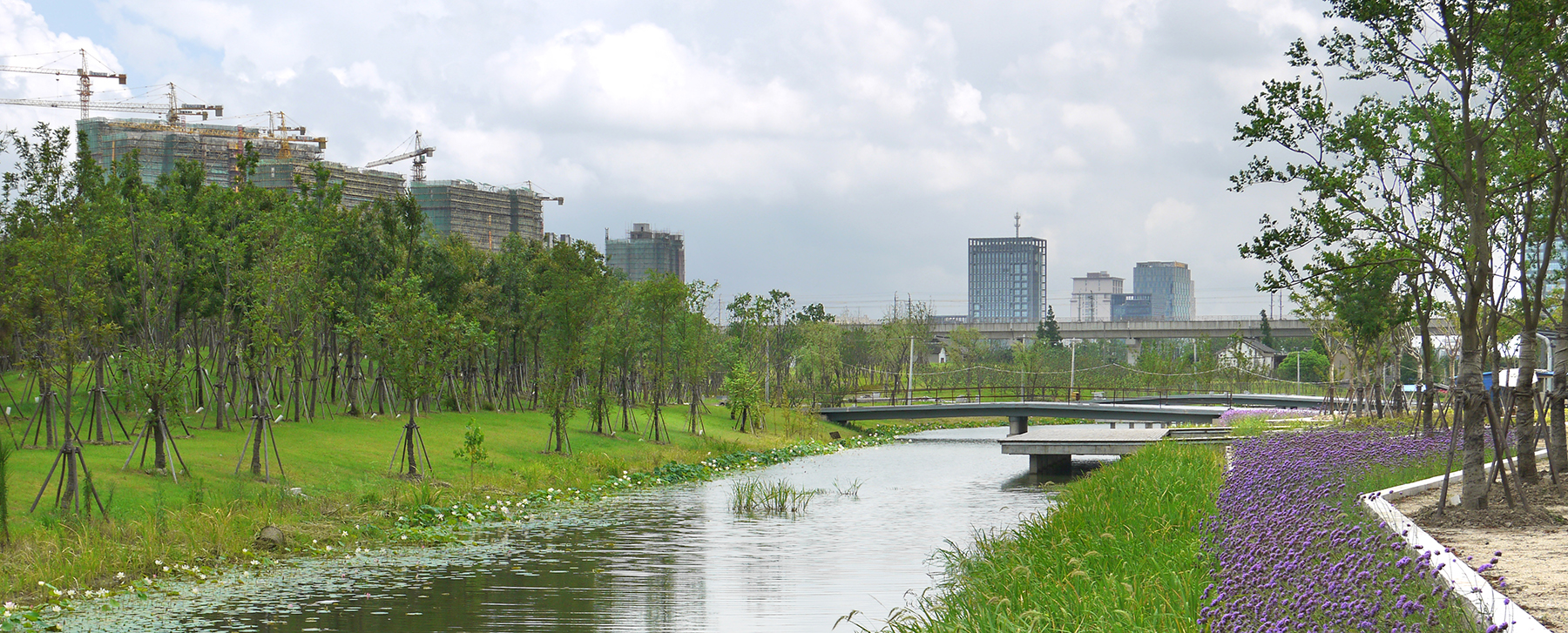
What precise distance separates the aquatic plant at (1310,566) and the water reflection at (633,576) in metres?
3.75

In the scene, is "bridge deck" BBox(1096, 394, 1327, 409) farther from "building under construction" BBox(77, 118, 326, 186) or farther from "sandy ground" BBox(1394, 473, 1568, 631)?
"building under construction" BBox(77, 118, 326, 186)

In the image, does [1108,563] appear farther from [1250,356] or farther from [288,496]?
[1250,356]

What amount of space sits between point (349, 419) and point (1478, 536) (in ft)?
77.1

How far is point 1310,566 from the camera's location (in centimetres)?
709

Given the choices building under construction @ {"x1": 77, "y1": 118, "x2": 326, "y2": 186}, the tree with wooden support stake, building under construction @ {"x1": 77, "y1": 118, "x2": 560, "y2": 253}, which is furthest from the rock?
building under construction @ {"x1": 77, "y1": 118, "x2": 326, "y2": 186}

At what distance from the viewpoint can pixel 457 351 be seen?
2748cm

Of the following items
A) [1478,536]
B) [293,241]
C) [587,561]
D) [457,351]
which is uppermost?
[293,241]

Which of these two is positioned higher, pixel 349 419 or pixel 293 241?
pixel 293 241

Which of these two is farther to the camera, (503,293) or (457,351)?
(503,293)

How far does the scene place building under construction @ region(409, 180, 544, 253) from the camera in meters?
174

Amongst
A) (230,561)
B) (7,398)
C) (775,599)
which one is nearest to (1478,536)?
(775,599)

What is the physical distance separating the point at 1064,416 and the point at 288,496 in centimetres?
3511

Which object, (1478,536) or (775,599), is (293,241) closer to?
(775,599)

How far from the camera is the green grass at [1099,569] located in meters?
7.36
